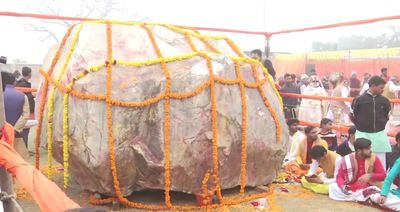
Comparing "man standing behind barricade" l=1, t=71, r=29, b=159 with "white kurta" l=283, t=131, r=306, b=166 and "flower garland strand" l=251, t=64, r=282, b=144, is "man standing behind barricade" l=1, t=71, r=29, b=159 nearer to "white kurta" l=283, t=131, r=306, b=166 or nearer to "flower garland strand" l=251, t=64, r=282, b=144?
"flower garland strand" l=251, t=64, r=282, b=144

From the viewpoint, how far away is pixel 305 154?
5949mm

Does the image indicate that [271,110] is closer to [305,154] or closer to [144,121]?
[144,121]

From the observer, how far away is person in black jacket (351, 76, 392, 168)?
521 cm

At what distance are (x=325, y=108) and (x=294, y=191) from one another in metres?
4.12

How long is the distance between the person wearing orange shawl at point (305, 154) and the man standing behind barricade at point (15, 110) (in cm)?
320

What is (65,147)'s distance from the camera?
412 cm

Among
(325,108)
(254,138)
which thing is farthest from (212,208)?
(325,108)

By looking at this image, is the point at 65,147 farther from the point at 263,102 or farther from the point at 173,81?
the point at 263,102

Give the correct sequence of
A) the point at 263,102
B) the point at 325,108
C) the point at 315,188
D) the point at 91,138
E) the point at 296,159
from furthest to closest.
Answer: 1. the point at 325,108
2. the point at 296,159
3. the point at 315,188
4. the point at 263,102
5. the point at 91,138

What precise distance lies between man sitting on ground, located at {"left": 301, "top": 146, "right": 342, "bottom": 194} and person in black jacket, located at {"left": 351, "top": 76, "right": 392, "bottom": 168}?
17.0 inches

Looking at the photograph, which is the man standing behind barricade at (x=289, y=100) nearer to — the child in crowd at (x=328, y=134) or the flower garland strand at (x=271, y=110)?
the child in crowd at (x=328, y=134)

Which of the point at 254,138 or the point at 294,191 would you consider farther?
the point at 294,191

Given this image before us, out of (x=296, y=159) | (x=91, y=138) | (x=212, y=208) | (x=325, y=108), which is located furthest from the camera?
(x=325, y=108)

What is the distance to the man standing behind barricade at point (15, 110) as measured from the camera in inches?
204
